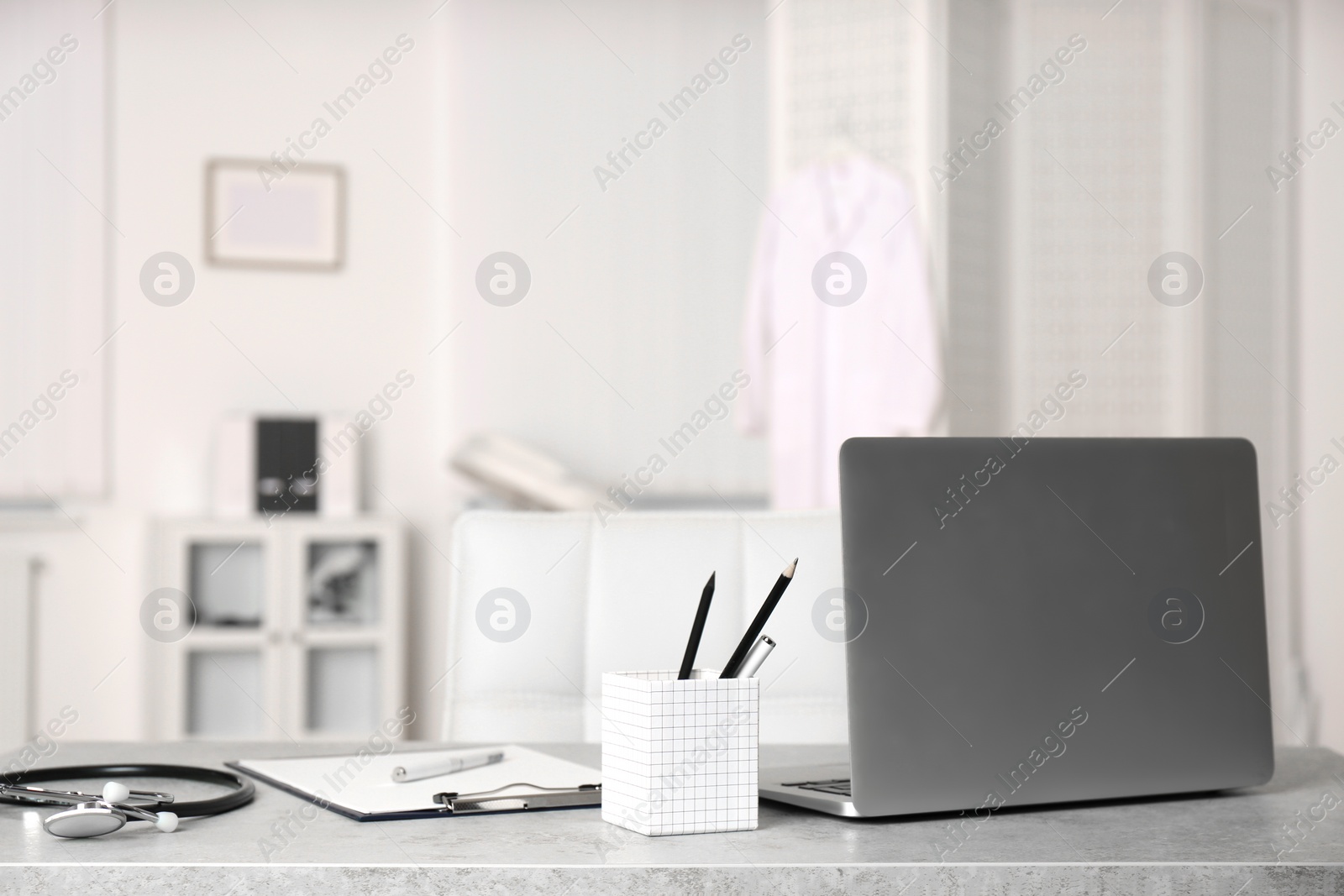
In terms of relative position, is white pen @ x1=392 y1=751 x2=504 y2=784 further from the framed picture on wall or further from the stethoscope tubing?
the framed picture on wall

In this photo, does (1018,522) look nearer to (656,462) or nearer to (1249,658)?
(1249,658)

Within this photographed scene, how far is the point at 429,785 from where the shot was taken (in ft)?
2.81

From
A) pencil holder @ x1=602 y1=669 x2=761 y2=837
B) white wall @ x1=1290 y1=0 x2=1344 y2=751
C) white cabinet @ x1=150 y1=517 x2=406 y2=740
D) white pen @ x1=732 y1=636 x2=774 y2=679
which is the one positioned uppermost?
white wall @ x1=1290 y1=0 x2=1344 y2=751

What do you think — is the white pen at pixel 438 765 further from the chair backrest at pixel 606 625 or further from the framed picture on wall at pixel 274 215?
the framed picture on wall at pixel 274 215

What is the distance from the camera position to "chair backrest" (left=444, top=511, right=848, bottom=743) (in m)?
1.40

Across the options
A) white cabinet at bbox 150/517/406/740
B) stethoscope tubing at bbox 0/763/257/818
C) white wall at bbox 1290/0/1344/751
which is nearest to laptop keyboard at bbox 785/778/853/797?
stethoscope tubing at bbox 0/763/257/818

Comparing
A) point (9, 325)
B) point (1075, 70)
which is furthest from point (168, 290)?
point (1075, 70)

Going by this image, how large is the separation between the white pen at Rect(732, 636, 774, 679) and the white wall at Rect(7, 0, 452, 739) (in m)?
2.71

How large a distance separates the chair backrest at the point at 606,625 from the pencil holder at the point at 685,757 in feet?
2.14

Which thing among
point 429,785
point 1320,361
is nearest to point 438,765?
point 429,785

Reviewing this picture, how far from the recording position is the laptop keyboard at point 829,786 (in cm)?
79

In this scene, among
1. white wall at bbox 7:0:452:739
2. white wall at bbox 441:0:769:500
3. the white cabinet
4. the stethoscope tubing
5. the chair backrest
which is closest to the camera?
the stethoscope tubing

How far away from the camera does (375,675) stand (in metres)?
3.14

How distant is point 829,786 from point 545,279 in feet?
9.11
